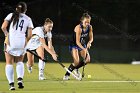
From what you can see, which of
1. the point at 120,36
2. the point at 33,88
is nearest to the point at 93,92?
the point at 33,88

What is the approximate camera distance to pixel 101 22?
89.1 feet

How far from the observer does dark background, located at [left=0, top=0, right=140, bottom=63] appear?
2681cm

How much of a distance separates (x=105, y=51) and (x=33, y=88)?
14.5 meters

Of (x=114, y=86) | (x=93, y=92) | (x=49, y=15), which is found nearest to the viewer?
(x=93, y=92)

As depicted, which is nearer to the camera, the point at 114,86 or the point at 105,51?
the point at 114,86

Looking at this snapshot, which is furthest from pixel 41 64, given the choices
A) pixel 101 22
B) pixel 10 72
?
pixel 101 22

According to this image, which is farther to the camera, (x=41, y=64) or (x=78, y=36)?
(x=41, y=64)

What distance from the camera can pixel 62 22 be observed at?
27219mm

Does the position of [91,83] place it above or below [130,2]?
below

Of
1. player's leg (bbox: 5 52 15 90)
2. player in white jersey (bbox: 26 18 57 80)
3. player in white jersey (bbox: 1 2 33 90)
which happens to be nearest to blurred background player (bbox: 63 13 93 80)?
player in white jersey (bbox: 26 18 57 80)

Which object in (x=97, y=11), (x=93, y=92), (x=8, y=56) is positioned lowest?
(x=93, y=92)

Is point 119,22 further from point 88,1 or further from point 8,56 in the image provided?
point 8,56

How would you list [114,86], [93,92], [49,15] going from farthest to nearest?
[49,15] → [114,86] → [93,92]

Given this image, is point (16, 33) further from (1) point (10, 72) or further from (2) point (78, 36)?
(2) point (78, 36)
